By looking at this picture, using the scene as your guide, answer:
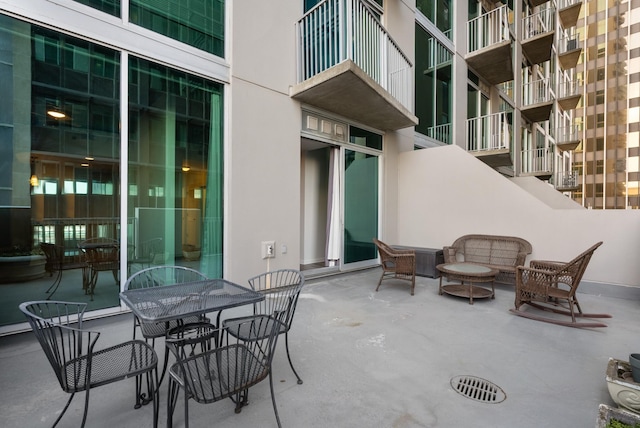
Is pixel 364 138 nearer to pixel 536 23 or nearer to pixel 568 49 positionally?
pixel 536 23

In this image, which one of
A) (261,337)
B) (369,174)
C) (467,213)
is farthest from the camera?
(369,174)

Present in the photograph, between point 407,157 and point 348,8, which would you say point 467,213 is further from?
point 348,8

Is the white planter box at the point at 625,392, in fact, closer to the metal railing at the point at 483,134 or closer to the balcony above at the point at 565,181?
the metal railing at the point at 483,134

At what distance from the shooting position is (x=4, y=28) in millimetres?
2637

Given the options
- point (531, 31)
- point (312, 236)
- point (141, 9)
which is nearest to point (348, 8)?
point (141, 9)

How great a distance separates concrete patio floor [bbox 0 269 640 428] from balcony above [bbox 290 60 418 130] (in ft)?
10.5

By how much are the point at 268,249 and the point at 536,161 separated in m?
12.3

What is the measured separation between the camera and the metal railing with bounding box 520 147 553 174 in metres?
11.0

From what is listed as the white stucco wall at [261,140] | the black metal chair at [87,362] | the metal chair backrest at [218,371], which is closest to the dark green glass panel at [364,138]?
the white stucco wall at [261,140]

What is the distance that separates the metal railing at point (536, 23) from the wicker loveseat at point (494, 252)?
364 inches

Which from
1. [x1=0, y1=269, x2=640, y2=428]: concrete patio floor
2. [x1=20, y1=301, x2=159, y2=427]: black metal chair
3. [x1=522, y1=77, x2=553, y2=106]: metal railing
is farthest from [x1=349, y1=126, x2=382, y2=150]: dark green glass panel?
[x1=522, y1=77, x2=553, y2=106]: metal railing

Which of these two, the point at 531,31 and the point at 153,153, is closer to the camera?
the point at 153,153

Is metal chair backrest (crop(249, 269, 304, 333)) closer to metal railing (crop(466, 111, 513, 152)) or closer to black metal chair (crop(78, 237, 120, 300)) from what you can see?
black metal chair (crop(78, 237, 120, 300))

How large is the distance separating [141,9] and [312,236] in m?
4.88
